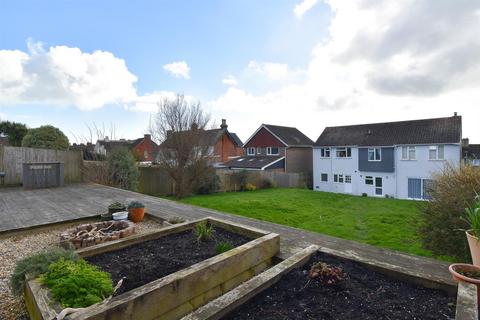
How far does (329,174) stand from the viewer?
77.9 ft

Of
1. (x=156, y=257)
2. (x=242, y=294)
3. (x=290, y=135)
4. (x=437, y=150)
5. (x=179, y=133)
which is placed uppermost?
(x=290, y=135)

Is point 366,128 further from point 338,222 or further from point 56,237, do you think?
point 56,237

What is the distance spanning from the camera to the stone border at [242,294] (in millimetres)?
1797

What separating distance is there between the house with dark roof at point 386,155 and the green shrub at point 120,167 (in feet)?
56.1

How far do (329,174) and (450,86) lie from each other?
575 inches

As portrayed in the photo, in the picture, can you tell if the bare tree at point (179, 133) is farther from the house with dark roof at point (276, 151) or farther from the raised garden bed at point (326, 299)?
the raised garden bed at point (326, 299)

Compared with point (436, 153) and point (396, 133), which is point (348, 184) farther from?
Result: point (436, 153)

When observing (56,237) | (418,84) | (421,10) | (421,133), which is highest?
(421,10)

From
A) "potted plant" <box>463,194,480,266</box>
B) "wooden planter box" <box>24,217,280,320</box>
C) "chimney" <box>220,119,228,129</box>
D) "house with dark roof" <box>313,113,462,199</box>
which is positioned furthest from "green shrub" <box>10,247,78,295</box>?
"chimney" <box>220,119,228,129</box>

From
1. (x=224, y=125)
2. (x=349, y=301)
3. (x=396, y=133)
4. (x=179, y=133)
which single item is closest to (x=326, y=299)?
(x=349, y=301)

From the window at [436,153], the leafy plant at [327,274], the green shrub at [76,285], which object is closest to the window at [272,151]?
the window at [436,153]

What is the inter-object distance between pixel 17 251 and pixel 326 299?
474 cm

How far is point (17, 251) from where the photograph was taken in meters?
4.16

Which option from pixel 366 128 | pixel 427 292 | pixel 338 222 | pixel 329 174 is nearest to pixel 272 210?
pixel 338 222
